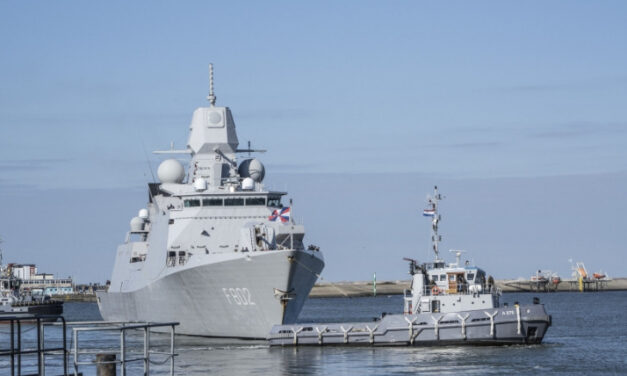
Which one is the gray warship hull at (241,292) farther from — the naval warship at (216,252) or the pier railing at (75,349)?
the pier railing at (75,349)

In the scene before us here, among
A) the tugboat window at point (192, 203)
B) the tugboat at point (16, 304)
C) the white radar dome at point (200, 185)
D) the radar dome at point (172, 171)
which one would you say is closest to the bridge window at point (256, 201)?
the white radar dome at point (200, 185)

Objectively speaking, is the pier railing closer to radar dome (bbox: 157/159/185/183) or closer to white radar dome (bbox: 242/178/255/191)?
white radar dome (bbox: 242/178/255/191)

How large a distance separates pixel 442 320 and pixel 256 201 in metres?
14.5

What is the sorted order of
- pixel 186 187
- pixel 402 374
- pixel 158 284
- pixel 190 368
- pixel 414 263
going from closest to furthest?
pixel 402 374
pixel 190 368
pixel 414 263
pixel 158 284
pixel 186 187

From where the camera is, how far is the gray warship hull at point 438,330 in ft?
161

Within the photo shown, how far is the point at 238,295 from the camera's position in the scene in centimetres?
5312

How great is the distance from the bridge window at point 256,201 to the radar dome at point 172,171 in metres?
9.11

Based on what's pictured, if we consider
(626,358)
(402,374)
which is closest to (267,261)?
(402,374)

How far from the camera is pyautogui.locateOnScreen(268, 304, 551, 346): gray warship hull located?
161 feet

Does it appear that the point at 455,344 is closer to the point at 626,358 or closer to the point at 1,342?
the point at 626,358

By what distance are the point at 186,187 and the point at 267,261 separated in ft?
44.0

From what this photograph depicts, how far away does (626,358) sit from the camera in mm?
48562

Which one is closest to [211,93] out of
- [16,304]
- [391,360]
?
[391,360]

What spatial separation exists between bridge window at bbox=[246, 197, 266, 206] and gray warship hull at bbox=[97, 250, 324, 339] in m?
5.37
